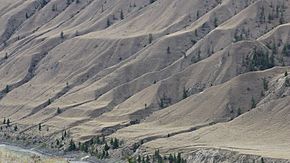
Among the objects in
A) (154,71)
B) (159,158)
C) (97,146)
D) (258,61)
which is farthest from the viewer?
(154,71)

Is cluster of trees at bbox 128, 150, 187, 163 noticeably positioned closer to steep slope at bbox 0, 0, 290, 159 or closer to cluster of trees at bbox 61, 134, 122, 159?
steep slope at bbox 0, 0, 290, 159

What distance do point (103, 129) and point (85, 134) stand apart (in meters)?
3.38

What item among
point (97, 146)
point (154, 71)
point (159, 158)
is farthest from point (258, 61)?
point (159, 158)

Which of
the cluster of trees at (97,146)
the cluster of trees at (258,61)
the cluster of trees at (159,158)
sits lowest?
the cluster of trees at (159,158)

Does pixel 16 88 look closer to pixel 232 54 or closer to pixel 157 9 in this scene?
pixel 157 9

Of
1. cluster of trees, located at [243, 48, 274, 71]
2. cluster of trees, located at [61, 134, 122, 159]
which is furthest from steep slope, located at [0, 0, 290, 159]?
cluster of trees, located at [61, 134, 122, 159]

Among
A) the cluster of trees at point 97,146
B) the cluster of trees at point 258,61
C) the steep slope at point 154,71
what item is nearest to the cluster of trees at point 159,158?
the steep slope at point 154,71

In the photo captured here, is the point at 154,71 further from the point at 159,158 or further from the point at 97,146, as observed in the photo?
the point at 159,158

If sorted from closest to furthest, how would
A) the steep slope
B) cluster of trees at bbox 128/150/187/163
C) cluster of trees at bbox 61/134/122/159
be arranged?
cluster of trees at bbox 128/150/187/163
cluster of trees at bbox 61/134/122/159
the steep slope

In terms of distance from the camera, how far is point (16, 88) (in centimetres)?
15912

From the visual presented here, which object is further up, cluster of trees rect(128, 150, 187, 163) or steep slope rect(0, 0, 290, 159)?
steep slope rect(0, 0, 290, 159)

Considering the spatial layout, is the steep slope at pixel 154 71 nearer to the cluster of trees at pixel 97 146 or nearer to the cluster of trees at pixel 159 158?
the cluster of trees at pixel 97 146

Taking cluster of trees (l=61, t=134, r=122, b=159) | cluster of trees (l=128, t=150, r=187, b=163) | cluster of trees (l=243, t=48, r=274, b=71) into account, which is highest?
cluster of trees (l=243, t=48, r=274, b=71)

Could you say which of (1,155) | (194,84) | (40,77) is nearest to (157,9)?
(40,77)
